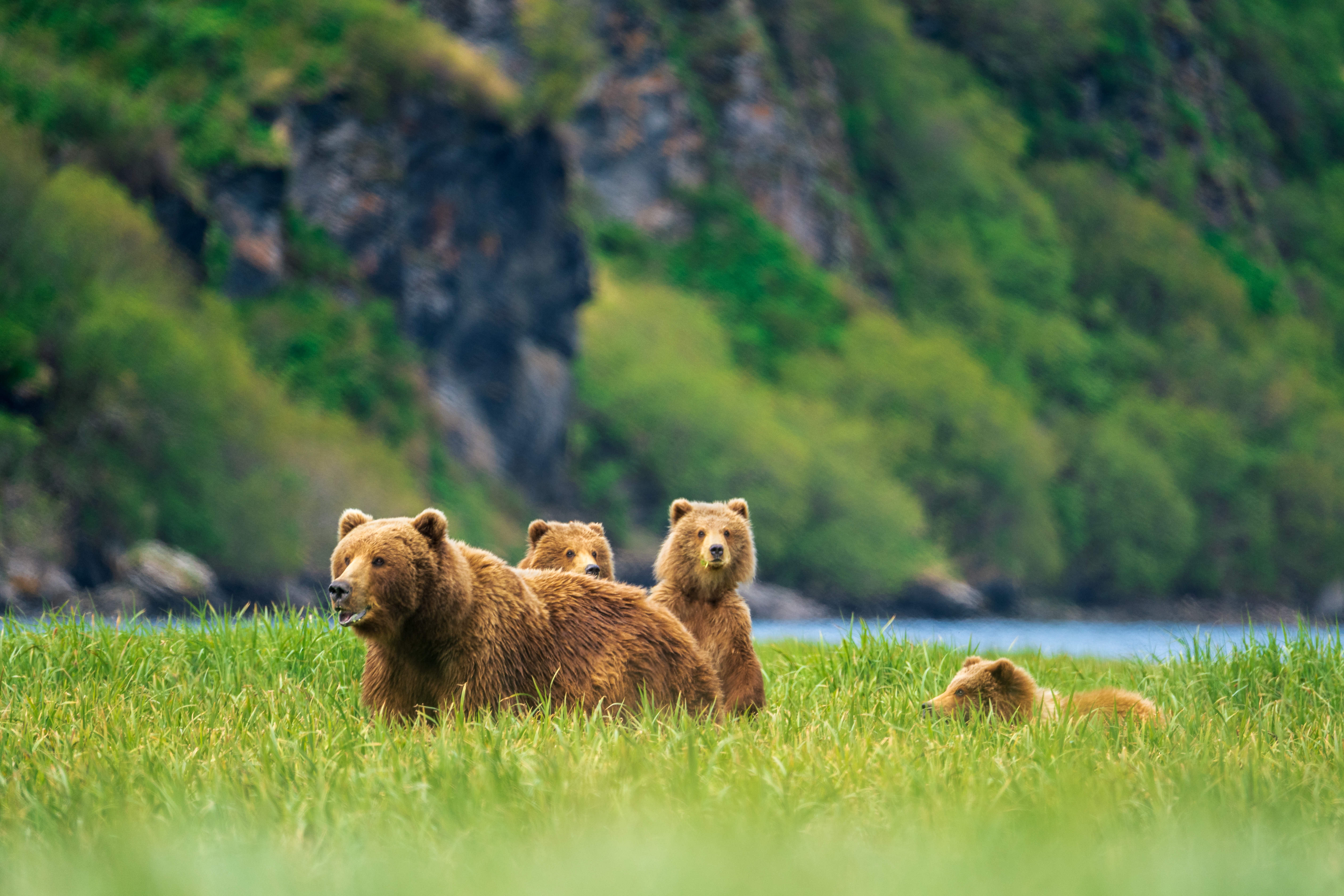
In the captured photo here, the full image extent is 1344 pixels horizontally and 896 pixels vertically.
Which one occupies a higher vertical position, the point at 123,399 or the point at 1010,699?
the point at 1010,699

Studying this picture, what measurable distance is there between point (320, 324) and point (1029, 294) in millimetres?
45162

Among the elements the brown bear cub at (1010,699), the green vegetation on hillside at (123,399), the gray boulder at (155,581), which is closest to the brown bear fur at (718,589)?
the brown bear cub at (1010,699)

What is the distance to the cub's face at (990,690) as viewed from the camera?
7.12m

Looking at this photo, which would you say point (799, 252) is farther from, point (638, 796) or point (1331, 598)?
point (638, 796)

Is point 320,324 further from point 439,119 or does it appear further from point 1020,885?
point 1020,885

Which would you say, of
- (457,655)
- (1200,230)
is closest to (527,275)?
(457,655)

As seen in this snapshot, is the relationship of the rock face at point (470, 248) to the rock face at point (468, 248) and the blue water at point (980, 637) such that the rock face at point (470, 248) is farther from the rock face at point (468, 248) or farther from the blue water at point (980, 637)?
the blue water at point (980, 637)

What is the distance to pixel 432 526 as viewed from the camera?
5.89 m

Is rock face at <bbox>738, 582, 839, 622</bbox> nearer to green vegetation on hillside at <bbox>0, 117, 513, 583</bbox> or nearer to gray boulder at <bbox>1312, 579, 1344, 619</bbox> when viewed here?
green vegetation on hillside at <bbox>0, 117, 513, 583</bbox>

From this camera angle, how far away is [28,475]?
3198 cm

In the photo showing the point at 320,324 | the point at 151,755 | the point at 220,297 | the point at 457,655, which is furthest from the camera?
the point at 320,324

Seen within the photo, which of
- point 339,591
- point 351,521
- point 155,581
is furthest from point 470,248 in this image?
point 339,591

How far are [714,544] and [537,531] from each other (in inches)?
66.6

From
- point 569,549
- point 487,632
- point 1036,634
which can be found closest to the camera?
point 487,632
